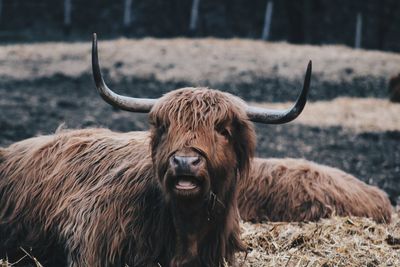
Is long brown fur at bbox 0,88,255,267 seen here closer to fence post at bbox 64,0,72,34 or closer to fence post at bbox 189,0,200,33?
fence post at bbox 189,0,200,33

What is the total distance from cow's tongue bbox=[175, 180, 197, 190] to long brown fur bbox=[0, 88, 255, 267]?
0.16m

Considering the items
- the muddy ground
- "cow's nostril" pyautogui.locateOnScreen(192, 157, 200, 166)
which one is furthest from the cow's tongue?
the muddy ground

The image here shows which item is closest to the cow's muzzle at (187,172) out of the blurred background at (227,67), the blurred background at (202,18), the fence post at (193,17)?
the blurred background at (227,67)

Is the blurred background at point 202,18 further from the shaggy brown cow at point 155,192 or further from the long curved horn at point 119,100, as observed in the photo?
the long curved horn at point 119,100

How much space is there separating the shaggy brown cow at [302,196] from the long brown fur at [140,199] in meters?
1.50

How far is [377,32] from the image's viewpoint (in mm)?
28703

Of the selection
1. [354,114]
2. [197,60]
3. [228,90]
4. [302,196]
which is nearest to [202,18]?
[197,60]

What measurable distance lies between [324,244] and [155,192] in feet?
4.29

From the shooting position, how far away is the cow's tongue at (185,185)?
332 centimetres

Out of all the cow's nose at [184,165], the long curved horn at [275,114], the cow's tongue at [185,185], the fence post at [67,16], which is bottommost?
the cow's tongue at [185,185]

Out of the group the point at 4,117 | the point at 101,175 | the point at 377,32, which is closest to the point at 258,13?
the point at 377,32

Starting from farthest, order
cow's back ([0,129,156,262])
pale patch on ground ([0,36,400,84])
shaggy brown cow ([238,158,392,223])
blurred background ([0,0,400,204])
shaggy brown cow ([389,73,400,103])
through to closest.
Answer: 1. pale patch on ground ([0,36,400,84])
2. shaggy brown cow ([389,73,400,103])
3. blurred background ([0,0,400,204])
4. shaggy brown cow ([238,158,392,223])
5. cow's back ([0,129,156,262])

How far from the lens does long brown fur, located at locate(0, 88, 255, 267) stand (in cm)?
361

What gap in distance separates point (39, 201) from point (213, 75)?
39.1 ft
